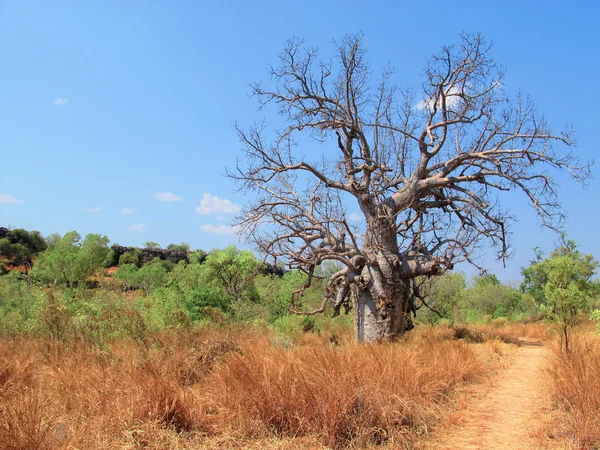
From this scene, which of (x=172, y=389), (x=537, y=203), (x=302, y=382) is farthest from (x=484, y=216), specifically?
(x=172, y=389)

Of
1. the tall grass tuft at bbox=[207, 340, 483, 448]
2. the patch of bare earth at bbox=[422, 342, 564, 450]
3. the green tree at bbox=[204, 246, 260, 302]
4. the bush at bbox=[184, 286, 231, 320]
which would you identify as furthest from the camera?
the green tree at bbox=[204, 246, 260, 302]

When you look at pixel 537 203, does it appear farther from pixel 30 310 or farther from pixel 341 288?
pixel 30 310

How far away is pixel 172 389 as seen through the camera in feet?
14.4

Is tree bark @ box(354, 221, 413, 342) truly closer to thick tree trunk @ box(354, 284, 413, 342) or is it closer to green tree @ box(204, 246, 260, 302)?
thick tree trunk @ box(354, 284, 413, 342)

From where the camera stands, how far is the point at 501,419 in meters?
5.21

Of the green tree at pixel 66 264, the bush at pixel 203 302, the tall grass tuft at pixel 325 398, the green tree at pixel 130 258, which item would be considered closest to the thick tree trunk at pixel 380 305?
the bush at pixel 203 302

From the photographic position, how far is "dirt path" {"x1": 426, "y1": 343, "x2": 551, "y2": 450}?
432cm

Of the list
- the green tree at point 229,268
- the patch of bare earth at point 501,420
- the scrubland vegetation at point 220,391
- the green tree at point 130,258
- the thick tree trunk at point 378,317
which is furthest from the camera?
the green tree at point 130,258

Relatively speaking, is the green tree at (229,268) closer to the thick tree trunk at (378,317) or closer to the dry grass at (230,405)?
the thick tree trunk at (378,317)

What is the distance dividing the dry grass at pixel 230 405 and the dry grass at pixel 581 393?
1351 mm

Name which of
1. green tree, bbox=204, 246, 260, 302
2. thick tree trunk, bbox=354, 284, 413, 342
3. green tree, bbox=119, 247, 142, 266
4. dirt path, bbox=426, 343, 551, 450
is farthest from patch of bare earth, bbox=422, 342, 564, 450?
green tree, bbox=119, 247, 142, 266

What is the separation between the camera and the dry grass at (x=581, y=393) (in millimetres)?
3996

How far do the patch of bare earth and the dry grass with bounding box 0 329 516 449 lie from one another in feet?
0.82

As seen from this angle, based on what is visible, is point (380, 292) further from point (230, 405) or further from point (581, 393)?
point (230, 405)
